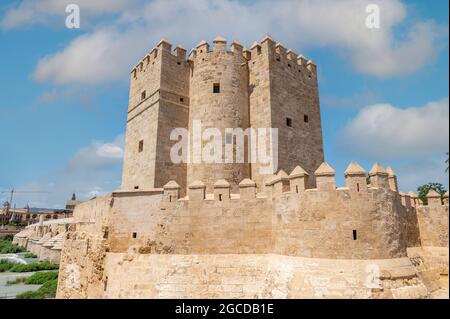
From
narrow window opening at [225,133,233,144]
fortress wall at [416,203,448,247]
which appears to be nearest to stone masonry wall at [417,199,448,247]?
fortress wall at [416,203,448,247]

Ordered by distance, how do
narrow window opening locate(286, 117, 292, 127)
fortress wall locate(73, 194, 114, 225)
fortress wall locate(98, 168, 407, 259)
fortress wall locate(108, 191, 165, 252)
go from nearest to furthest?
fortress wall locate(98, 168, 407, 259) < fortress wall locate(108, 191, 165, 252) < fortress wall locate(73, 194, 114, 225) < narrow window opening locate(286, 117, 292, 127)

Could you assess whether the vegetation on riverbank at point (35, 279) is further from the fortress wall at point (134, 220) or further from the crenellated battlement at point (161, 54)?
the crenellated battlement at point (161, 54)

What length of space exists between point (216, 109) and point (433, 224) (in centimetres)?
1245

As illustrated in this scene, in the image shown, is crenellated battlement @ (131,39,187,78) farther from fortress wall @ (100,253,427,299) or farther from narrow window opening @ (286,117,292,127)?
fortress wall @ (100,253,427,299)

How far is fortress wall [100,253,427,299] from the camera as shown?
8.82 meters

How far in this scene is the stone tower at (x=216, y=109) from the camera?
1532 cm

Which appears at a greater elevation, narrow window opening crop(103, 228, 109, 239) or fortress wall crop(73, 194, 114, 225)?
fortress wall crop(73, 194, 114, 225)

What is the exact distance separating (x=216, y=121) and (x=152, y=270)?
8275 millimetres

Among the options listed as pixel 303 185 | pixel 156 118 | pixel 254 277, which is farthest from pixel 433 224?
pixel 156 118

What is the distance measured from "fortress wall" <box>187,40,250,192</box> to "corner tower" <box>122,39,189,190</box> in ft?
2.27

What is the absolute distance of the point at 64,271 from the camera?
47.8 ft
